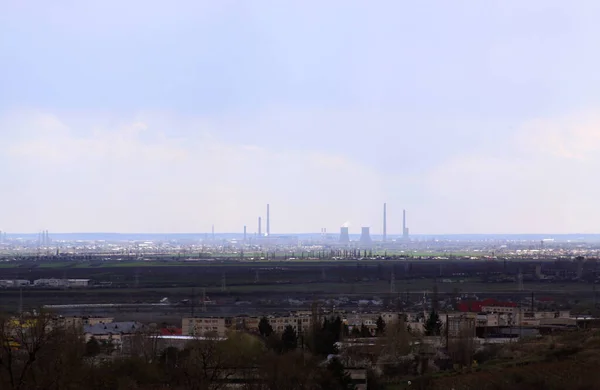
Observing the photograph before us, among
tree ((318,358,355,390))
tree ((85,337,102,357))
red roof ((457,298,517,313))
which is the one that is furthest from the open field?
tree ((318,358,355,390))

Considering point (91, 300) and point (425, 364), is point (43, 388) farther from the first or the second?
point (91, 300)

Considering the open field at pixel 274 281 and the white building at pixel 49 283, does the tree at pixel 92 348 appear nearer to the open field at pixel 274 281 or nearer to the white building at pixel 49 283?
the open field at pixel 274 281

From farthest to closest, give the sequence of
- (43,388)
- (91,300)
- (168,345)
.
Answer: (91,300) → (168,345) → (43,388)

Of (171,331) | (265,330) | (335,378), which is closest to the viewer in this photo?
(335,378)

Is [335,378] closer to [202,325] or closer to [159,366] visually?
[159,366]

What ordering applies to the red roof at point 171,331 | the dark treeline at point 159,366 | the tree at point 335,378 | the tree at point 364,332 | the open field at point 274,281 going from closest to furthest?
the dark treeline at point 159,366, the tree at point 335,378, the tree at point 364,332, the red roof at point 171,331, the open field at point 274,281

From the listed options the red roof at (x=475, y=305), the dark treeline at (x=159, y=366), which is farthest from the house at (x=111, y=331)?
the red roof at (x=475, y=305)

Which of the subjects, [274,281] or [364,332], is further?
[274,281]

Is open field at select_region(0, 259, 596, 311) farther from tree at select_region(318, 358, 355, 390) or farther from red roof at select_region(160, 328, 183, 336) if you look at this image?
tree at select_region(318, 358, 355, 390)

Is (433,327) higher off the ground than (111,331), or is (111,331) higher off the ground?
(433,327)

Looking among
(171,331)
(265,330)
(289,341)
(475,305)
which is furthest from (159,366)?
(475,305)

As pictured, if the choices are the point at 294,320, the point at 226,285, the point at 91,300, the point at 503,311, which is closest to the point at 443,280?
the point at 226,285
